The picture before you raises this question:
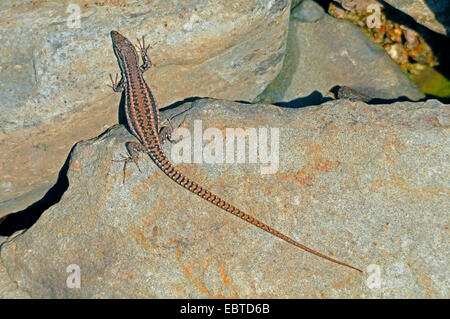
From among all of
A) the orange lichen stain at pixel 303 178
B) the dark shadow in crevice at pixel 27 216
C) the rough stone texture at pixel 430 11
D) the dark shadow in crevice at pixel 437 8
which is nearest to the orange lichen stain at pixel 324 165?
the orange lichen stain at pixel 303 178

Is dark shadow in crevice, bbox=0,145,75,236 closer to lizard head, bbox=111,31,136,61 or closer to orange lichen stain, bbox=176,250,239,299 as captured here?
lizard head, bbox=111,31,136,61

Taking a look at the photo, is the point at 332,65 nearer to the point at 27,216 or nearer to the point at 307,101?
the point at 307,101

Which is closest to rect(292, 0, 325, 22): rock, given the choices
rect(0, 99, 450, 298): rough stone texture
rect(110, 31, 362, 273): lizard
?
rect(0, 99, 450, 298): rough stone texture

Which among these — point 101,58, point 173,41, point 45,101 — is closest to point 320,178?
point 173,41

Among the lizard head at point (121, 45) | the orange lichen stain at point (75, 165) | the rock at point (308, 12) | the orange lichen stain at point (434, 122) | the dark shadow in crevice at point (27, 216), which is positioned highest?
the lizard head at point (121, 45)

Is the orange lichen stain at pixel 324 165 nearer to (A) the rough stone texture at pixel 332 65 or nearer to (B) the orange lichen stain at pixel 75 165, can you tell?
(A) the rough stone texture at pixel 332 65

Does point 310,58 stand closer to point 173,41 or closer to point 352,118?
point 352,118
